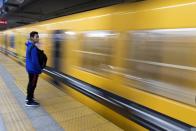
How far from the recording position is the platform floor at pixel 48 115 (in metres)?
3.71

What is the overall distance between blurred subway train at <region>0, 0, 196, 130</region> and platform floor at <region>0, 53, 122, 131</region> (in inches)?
19.3

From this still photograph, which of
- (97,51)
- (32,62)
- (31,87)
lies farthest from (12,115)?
(97,51)

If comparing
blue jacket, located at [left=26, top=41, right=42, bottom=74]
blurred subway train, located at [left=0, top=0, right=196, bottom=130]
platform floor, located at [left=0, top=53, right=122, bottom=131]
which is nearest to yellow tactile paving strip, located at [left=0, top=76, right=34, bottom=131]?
platform floor, located at [left=0, top=53, right=122, bottom=131]

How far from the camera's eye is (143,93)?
3.66 m

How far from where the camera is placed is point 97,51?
5098 mm

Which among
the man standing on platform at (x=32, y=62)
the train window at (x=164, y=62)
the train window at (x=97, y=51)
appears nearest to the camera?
the train window at (x=164, y=62)

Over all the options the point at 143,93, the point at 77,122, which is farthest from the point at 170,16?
the point at 77,122

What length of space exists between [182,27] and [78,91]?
334 cm

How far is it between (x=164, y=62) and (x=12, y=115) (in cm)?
257

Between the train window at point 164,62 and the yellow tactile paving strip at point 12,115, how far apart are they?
1723 mm

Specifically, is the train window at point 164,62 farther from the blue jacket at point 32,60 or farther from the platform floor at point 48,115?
the blue jacket at point 32,60

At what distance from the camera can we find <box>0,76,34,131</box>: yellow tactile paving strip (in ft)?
12.0

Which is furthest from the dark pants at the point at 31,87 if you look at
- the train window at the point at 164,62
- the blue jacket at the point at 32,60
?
the train window at the point at 164,62

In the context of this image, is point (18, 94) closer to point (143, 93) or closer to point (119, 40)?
point (119, 40)
